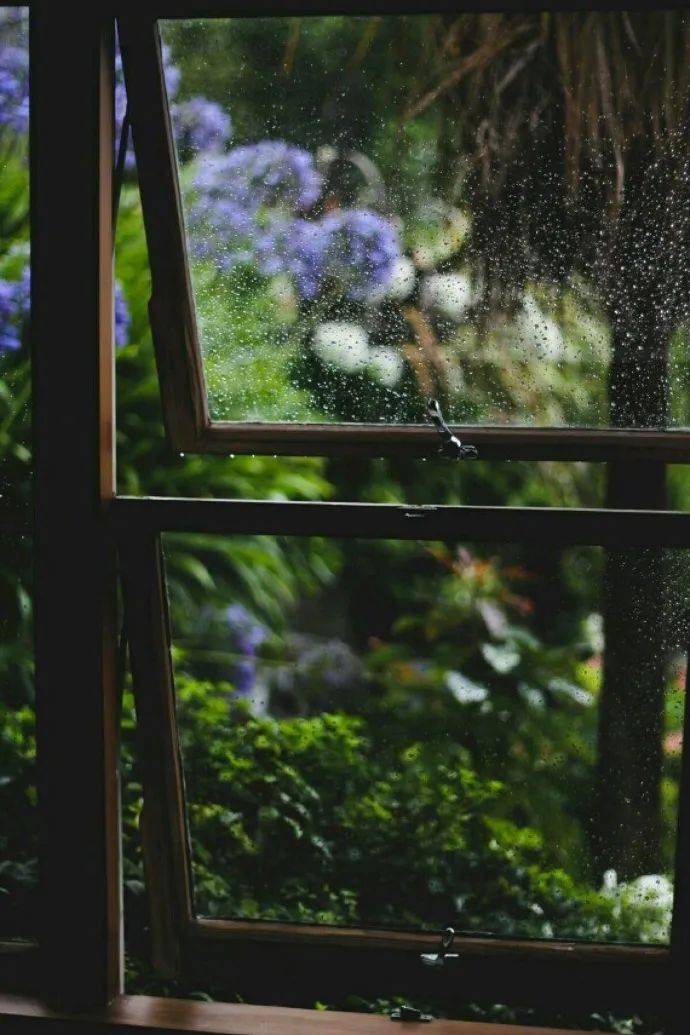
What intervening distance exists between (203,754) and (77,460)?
494 millimetres

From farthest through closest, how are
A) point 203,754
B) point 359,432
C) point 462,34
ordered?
point 203,754
point 359,432
point 462,34

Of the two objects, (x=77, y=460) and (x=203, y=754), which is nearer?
(x=77, y=460)

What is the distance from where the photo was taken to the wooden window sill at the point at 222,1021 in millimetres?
1578

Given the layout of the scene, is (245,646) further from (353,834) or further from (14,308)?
(14,308)

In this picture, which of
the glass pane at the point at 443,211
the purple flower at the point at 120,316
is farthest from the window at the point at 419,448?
the purple flower at the point at 120,316

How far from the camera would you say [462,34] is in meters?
1.47

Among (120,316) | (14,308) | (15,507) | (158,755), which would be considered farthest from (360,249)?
(158,755)

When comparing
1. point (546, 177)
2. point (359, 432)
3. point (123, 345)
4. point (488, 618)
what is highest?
point (546, 177)

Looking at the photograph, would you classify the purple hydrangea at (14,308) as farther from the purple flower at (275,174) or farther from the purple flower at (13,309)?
the purple flower at (275,174)

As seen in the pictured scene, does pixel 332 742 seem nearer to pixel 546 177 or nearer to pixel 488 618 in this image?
pixel 488 618

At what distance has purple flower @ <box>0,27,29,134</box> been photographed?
61.5 inches

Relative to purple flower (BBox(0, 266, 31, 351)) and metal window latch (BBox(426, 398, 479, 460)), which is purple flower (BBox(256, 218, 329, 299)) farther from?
purple flower (BBox(0, 266, 31, 351))

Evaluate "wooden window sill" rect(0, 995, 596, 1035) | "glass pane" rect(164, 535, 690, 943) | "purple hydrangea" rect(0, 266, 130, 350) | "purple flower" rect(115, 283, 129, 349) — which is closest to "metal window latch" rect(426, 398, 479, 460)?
"glass pane" rect(164, 535, 690, 943)

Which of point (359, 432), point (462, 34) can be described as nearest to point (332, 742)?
point (359, 432)
